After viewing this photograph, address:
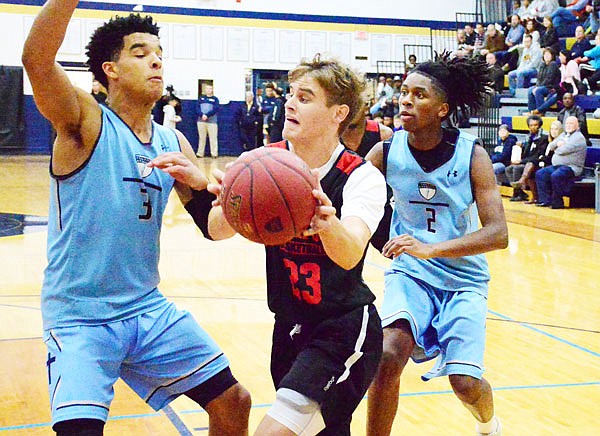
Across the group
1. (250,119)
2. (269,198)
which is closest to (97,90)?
(250,119)

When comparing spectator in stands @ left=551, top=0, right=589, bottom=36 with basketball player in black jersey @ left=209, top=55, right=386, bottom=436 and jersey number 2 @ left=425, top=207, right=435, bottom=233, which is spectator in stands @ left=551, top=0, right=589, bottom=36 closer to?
jersey number 2 @ left=425, top=207, right=435, bottom=233

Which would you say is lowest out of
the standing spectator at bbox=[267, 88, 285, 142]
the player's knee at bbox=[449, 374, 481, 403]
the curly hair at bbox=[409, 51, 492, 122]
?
the player's knee at bbox=[449, 374, 481, 403]

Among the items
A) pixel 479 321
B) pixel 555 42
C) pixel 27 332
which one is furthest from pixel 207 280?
pixel 555 42

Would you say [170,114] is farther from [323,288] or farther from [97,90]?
[323,288]

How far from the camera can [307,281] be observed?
114 inches

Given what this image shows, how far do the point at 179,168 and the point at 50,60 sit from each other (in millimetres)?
579

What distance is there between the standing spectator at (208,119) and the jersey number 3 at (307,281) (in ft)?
68.0

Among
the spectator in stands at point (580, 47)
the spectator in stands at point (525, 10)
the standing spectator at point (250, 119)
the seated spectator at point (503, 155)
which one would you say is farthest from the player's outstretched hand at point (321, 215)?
the standing spectator at point (250, 119)

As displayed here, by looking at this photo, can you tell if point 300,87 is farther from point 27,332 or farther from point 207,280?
point 207,280

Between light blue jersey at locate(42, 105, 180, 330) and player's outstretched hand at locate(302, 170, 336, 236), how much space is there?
0.87 metres

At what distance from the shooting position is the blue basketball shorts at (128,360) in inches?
108

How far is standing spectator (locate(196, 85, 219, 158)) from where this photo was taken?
23297 millimetres

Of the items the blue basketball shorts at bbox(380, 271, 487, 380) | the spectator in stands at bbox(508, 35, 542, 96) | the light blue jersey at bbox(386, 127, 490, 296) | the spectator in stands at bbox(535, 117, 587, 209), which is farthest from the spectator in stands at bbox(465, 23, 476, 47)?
the blue basketball shorts at bbox(380, 271, 487, 380)

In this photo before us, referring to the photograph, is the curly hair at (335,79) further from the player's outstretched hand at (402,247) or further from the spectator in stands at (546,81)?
the spectator in stands at (546,81)
